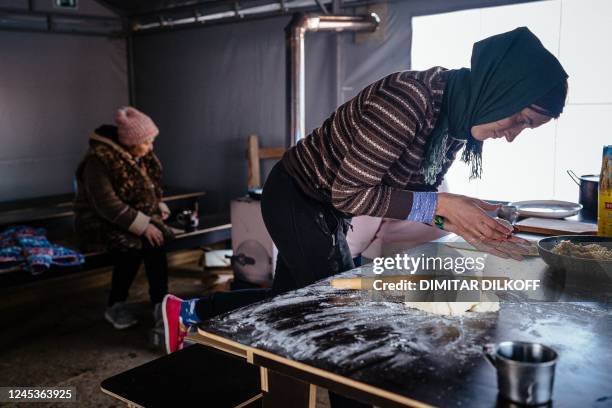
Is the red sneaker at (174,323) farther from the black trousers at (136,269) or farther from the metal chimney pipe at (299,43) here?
the metal chimney pipe at (299,43)

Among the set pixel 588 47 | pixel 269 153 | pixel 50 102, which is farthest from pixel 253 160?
pixel 588 47

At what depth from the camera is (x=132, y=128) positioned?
3.33 meters

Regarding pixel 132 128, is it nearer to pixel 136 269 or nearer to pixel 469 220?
pixel 136 269

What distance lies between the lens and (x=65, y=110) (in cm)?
565

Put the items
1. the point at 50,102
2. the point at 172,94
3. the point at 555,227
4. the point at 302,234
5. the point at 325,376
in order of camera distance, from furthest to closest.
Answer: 1. the point at 172,94
2. the point at 50,102
3. the point at 555,227
4. the point at 302,234
5. the point at 325,376

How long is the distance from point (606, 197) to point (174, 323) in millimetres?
1621

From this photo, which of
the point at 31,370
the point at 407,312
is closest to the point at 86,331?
the point at 31,370

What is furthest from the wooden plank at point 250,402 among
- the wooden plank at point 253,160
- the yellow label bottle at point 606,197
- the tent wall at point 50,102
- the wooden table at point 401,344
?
the tent wall at point 50,102

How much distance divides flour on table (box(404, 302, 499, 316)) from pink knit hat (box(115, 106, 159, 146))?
96.6 inches

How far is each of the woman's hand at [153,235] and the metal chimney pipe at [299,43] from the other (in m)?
1.23

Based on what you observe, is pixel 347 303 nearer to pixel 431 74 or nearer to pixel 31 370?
pixel 431 74

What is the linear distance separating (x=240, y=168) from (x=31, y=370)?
2.81m

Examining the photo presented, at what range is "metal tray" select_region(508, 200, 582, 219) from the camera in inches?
95.7

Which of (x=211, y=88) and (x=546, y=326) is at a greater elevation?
(x=211, y=88)
